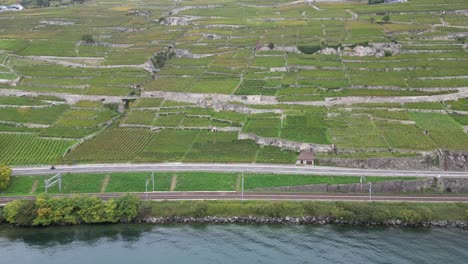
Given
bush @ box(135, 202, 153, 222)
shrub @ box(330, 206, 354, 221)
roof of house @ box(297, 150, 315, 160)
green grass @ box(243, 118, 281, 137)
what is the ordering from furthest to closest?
green grass @ box(243, 118, 281, 137), roof of house @ box(297, 150, 315, 160), bush @ box(135, 202, 153, 222), shrub @ box(330, 206, 354, 221)

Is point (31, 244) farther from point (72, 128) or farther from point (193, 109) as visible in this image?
point (193, 109)

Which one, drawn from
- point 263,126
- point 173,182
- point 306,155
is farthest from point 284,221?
point 263,126

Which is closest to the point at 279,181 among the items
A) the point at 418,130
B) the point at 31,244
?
the point at 418,130

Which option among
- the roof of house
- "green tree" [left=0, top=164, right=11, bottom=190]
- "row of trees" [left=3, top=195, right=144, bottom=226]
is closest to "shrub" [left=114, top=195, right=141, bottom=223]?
"row of trees" [left=3, top=195, right=144, bottom=226]

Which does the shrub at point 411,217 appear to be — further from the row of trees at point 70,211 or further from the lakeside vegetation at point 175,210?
the row of trees at point 70,211

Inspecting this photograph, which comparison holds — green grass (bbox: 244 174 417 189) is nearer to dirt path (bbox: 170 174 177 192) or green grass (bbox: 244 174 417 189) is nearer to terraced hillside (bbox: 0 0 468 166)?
terraced hillside (bbox: 0 0 468 166)

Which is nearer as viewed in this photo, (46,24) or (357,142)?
(357,142)
